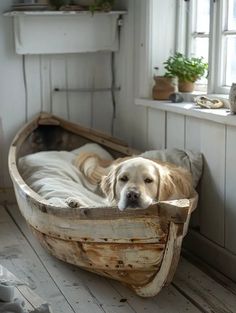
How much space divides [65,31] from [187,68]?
0.91 meters

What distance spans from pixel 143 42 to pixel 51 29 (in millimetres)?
614

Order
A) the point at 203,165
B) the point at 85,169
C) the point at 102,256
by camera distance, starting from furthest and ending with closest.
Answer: the point at 85,169 < the point at 203,165 < the point at 102,256

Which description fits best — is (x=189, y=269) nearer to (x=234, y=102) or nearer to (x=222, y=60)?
(x=234, y=102)

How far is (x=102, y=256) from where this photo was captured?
2.60 m

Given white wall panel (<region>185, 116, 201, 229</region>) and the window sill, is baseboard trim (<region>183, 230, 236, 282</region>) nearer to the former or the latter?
white wall panel (<region>185, 116, 201, 229</region>)

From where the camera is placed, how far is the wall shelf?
12.9ft

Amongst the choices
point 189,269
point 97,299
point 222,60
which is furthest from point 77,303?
point 222,60

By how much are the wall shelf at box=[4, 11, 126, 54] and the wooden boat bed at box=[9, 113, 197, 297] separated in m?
1.27

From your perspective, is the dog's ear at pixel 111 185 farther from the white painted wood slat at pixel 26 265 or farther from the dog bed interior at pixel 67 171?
the white painted wood slat at pixel 26 265

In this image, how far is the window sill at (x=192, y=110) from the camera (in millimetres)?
2844

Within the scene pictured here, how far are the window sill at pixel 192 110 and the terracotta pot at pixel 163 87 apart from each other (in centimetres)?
5

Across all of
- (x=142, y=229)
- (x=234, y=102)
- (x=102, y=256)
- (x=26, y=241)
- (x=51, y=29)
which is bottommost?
(x=26, y=241)

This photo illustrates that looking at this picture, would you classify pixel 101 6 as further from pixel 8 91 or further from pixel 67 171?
pixel 67 171

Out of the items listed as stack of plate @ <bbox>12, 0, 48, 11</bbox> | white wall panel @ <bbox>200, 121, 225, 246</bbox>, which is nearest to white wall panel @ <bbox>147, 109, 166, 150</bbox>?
white wall panel @ <bbox>200, 121, 225, 246</bbox>
